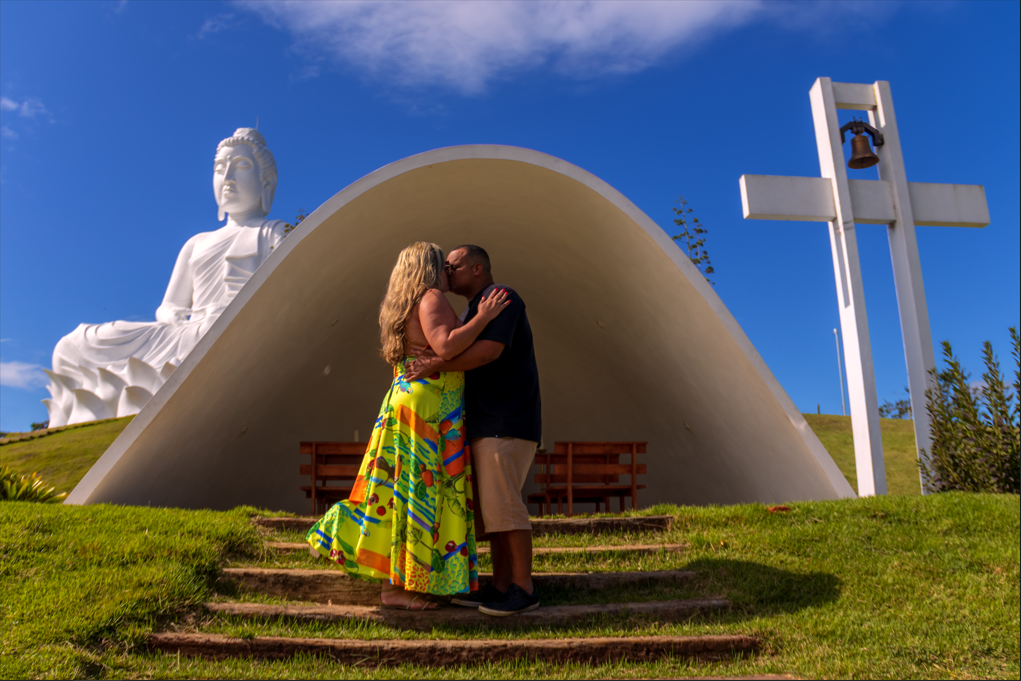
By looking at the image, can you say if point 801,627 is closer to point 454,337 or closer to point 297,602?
point 454,337

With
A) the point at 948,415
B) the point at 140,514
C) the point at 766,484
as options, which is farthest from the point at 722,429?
the point at 140,514

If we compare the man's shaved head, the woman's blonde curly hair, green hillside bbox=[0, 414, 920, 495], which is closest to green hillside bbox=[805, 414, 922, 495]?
green hillside bbox=[0, 414, 920, 495]

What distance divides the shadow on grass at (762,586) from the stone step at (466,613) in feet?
0.47

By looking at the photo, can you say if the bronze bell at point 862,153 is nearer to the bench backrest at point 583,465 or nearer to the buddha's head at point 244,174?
the bench backrest at point 583,465

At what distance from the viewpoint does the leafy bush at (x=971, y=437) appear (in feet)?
15.9

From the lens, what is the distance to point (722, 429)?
23.1ft

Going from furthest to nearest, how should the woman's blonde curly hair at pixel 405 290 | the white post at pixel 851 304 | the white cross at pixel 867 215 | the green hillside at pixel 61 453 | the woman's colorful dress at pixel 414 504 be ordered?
the green hillside at pixel 61 453
the white cross at pixel 867 215
the white post at pixel 851 304
the woman's blonde curly hair at pixel 405 290
the woman's colorful dress at pixel 414 504

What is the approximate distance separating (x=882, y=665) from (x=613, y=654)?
1.07 metres

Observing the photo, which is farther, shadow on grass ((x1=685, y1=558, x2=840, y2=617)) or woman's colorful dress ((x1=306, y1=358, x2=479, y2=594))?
shadow on grass ((x1=685, y1=558, x2=840, y2=617))

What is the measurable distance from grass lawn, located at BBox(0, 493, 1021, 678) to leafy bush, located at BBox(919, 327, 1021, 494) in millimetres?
438

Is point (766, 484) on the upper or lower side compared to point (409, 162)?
lower

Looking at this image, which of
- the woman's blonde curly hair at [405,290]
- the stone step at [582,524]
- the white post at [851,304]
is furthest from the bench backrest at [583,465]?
the woman's blonde curly hair at [405,290]

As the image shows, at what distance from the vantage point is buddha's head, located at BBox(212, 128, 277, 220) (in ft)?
52.2

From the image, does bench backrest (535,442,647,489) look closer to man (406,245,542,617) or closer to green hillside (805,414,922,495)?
man (406,245,542,617)
